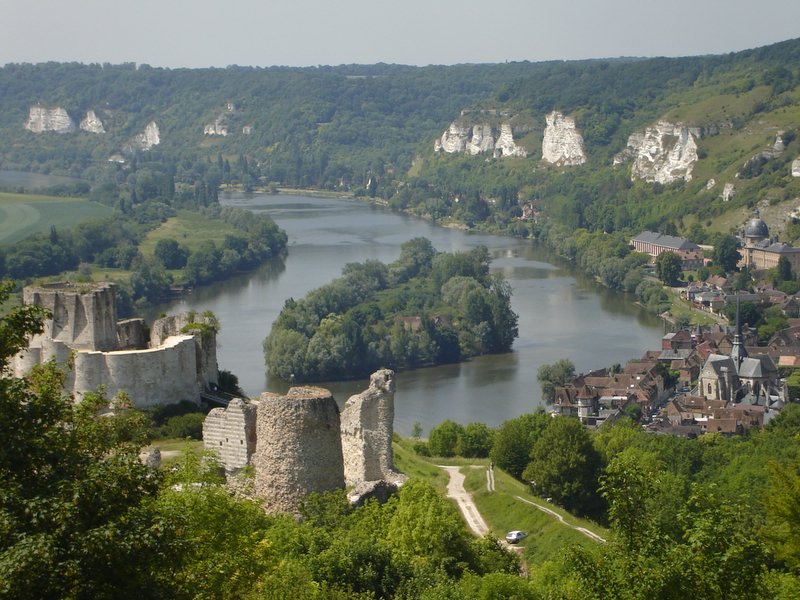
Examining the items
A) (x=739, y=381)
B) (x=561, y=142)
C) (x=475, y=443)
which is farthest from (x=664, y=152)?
(x=475, y=443)

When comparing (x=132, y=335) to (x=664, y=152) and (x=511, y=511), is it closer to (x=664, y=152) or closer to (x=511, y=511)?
(x=511, y=511)

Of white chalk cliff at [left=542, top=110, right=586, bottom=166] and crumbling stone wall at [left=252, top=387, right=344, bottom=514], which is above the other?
crumbling stone wall at [left=252, top=387, right=344, bottom=514]

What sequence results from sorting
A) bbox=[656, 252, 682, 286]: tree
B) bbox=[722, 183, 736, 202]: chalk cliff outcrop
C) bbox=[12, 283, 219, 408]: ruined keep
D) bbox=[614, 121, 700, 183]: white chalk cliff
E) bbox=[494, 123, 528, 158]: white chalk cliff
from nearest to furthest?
bbox=[12, 283, 219, 408]: ruined keep < bbox=[656, 252, 682, 286]: tree < bbox=[722, 183, 736, 202]: chalk cliff outcrop < bbox=[614, 121, 700, 183]: white chalk cliff < bbox=[494, 123, 528, 158]: white chalk cliff

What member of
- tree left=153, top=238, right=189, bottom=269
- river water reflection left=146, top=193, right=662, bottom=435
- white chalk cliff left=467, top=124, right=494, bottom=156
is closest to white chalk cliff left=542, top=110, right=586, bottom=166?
white chalk cliff left=467, top=124, right=494, bottom=156

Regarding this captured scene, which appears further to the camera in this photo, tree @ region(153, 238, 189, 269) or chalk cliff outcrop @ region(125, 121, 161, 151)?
chalk cliff outcrop @ region(125, 121, 161, 151)

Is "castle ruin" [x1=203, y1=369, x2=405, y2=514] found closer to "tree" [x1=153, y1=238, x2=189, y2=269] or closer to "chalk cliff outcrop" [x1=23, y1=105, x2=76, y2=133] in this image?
"tree" [x1=153, y1=238, x2=189, y2=269]

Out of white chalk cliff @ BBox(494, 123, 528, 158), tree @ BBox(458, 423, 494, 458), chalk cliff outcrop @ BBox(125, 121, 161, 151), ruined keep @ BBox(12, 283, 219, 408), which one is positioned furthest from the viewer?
chalk cliff outcrop @ BBox(125, 121, 161, 151)

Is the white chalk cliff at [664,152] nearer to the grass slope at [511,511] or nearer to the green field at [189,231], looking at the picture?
the green field at [189,231]
